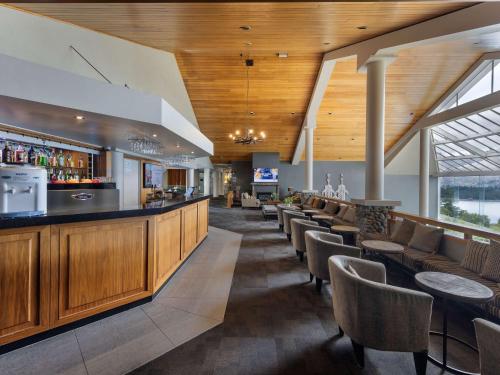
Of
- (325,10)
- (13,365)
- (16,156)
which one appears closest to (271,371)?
(13,365)

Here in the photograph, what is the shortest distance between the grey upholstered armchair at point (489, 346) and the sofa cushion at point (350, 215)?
16.4 ft

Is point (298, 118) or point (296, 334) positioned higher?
point (298, 118)

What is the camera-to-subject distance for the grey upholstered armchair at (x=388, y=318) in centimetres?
177

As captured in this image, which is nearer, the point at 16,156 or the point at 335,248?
the point at 335,248

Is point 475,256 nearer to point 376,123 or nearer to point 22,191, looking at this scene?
point 376,123

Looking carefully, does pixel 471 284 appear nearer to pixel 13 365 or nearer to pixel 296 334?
pixel 296 334

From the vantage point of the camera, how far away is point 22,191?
240cm

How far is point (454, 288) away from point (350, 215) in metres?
4.36

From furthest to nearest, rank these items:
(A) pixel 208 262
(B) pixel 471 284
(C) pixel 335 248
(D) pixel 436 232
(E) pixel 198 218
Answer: (E) pixel 198 218 < (A) pixel 208 262 < (D) pixel 436 232 < (C) pixel 335 248 < (B) pixel 471 284

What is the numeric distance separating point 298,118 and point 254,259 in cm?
740

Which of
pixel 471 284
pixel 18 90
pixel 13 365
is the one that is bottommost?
pixel 13 365

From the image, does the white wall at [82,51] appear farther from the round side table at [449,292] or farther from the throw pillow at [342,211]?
the throw pillow at [342,211]

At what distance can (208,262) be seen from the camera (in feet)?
14.8

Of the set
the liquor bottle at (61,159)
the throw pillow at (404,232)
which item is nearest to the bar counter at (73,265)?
the throw pillow at (404,232)
